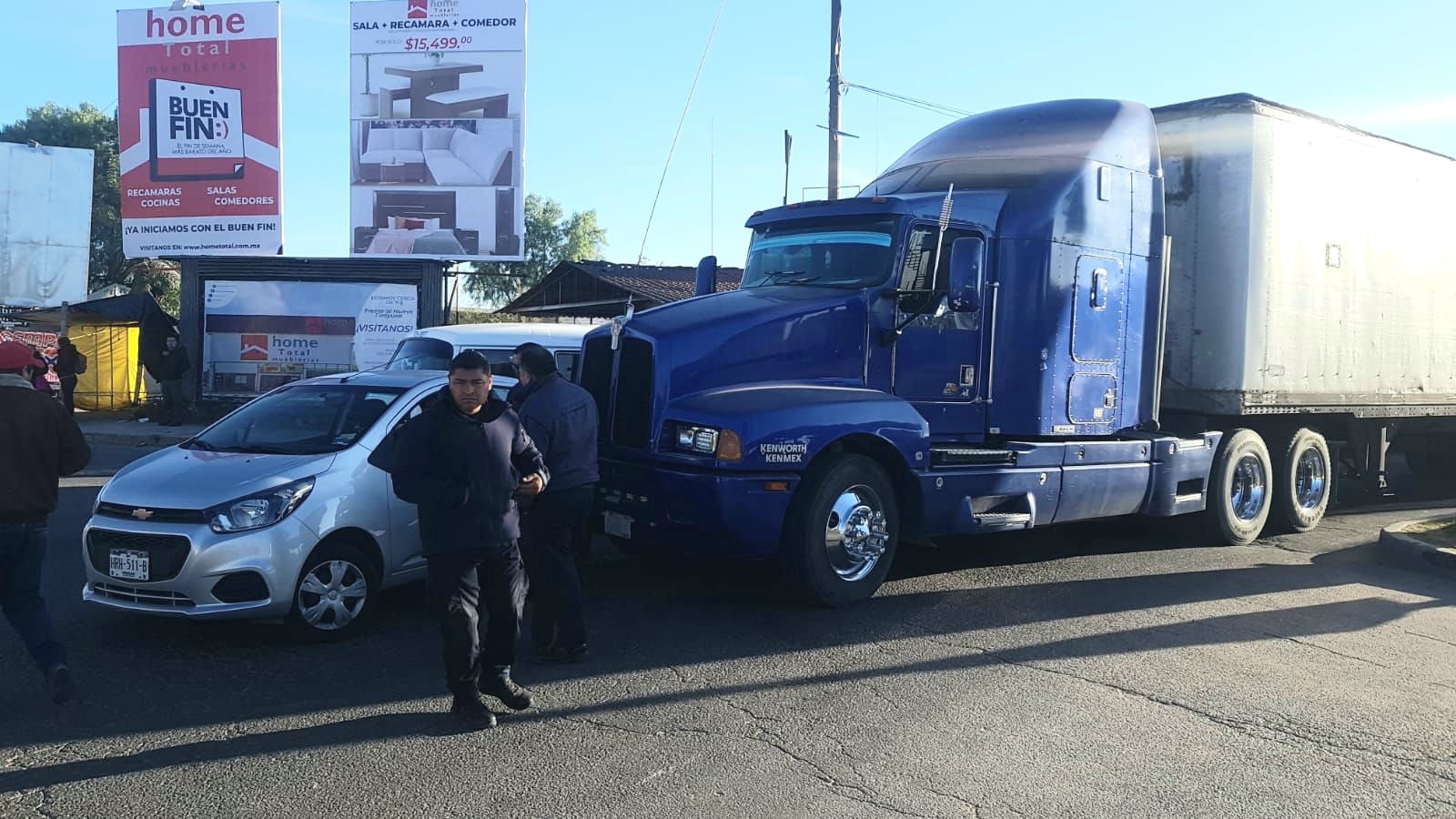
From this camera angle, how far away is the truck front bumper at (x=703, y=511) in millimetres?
6824

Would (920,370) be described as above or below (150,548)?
above

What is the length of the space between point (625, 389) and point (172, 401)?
17468 millimetres

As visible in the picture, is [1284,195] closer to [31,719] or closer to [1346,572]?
[1346,572]

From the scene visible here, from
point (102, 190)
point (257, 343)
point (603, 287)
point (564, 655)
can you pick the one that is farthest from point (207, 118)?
A: point (102, 190)

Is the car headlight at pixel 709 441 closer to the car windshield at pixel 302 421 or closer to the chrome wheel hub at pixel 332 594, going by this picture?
the car windshield at pixel 302 421

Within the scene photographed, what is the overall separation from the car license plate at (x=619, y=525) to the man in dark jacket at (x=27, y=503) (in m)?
3.17

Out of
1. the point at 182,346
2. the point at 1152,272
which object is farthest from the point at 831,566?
the point at 182,346

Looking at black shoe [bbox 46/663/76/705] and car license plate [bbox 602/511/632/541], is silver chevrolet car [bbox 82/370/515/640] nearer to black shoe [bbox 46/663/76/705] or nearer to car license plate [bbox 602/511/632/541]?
black shoe [bbox 46/663/76/705]

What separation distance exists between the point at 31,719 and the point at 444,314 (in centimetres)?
1858

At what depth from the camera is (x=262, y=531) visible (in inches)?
240

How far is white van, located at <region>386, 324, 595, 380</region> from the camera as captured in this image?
483 inches

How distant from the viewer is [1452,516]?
11203 millimetres

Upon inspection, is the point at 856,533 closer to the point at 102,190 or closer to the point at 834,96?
the point at 834,96

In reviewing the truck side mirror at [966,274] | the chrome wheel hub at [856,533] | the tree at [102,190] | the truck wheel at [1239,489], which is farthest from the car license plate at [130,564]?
the tree at [102,190]
